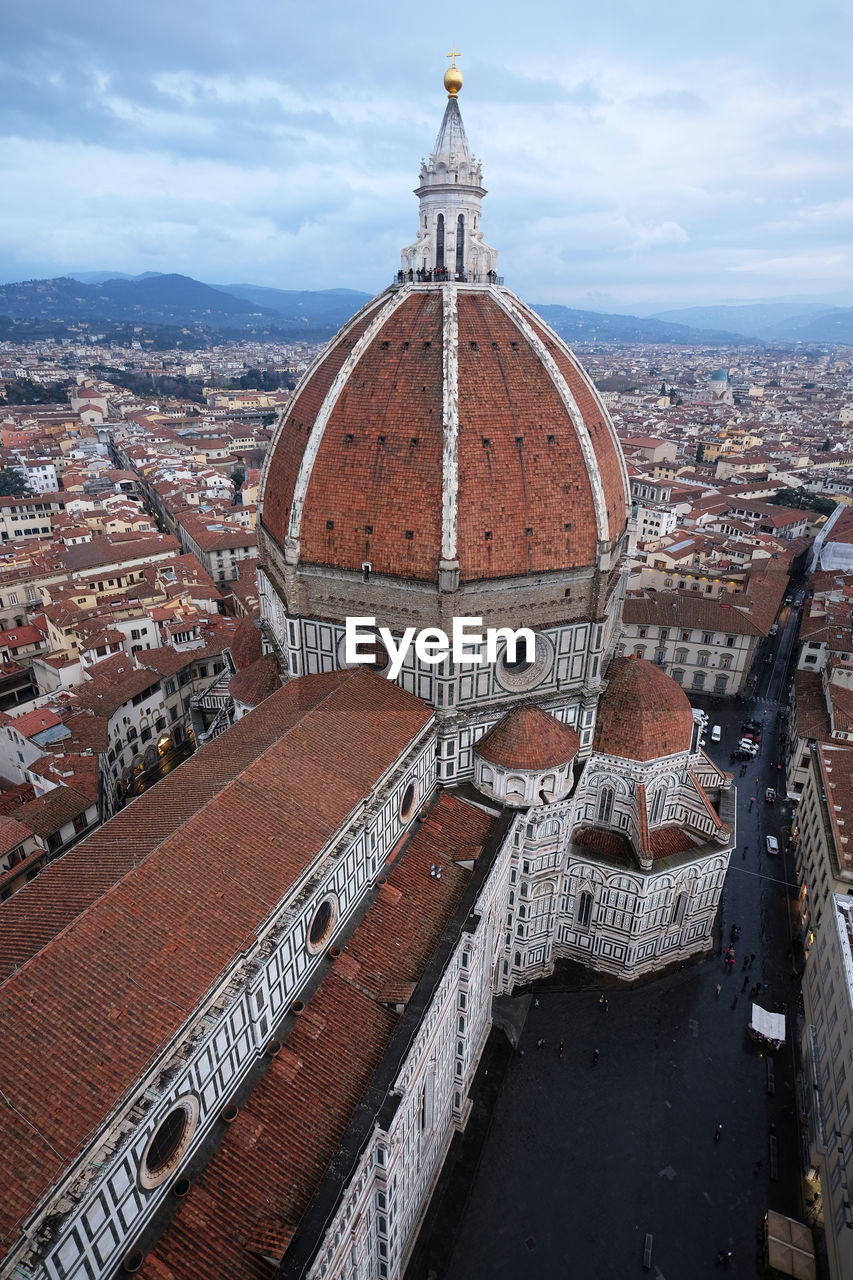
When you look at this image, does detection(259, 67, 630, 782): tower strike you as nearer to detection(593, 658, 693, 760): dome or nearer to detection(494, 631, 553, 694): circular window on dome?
detection(494, 631, 553, 694): circular window on dome

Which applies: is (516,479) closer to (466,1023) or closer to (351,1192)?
(466,1023)

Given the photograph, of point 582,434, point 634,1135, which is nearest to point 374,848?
point 634,1135

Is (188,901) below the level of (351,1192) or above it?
above

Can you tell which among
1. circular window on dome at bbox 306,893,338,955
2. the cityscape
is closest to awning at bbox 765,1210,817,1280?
the cityscape

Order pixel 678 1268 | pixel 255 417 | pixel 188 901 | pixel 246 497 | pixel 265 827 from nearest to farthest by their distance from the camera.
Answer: pixel 188 901
pixel 265 827
pixel 678 1268
pixel 246 497
pixel 255 417

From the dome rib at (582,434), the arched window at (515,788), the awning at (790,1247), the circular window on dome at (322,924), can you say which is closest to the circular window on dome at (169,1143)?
the circular window on dome at (322,924)

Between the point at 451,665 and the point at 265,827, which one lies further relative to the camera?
the point at 451,665

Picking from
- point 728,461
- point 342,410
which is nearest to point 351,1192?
point 342,410

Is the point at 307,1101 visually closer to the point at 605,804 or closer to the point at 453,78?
the point at 605,804
